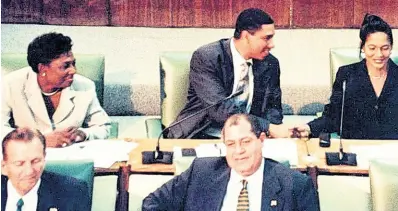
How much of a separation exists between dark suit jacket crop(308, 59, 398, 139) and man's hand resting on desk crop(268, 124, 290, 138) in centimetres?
32

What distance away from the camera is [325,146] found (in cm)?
358

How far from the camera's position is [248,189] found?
10.0ft

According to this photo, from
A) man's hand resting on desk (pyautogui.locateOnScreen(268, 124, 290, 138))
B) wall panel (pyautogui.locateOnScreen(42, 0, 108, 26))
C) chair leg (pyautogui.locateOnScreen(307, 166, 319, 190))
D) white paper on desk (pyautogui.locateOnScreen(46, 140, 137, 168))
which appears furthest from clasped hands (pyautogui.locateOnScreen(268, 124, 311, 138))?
wall panel (pyautogui.locateOnScreen(42, 0, 108, 26))

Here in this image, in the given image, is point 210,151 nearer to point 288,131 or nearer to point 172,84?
point 288,131

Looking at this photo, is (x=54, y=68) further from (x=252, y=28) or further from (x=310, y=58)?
(x=310, y=58)

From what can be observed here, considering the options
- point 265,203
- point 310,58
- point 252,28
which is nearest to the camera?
point 265,203

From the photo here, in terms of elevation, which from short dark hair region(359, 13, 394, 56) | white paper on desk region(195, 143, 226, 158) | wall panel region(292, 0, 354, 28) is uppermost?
short dark hair region(359, 13, 394, 56)

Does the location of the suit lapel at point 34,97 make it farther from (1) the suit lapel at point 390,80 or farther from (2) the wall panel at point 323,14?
(2) the wall panel at point 323,14

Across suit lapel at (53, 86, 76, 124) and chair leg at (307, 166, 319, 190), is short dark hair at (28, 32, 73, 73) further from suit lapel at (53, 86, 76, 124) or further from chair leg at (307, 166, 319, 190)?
chair leg at (307, 166, 319, 190)

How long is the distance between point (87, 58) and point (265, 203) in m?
1.62

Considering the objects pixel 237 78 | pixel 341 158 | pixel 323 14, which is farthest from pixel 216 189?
pixel 323 14

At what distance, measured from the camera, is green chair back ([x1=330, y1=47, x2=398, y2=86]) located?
4.33m

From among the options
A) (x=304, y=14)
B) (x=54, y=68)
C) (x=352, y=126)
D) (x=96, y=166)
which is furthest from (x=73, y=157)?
(x=304, y=14)

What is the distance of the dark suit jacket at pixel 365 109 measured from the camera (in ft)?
13.5
